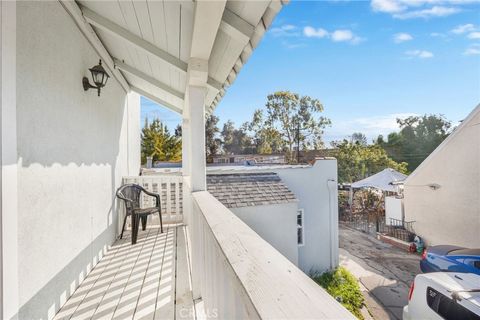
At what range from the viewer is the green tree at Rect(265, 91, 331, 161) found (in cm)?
1725

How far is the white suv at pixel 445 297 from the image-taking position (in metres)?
3.13

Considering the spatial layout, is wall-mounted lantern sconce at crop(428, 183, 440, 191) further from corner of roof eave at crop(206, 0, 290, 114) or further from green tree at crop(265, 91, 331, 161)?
corner of roof eave at crop(206, 0, 290, 114)

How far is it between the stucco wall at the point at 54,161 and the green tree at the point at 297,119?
598 inches

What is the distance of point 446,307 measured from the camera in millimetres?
3338

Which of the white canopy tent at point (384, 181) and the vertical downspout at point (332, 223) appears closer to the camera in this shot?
the vertical downspout at point (332, 223)

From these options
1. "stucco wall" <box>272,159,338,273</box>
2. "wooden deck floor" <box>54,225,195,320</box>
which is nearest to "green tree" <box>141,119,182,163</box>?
"stucco wall" <box>272,159,338,273</box>

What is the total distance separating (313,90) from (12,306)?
18.7m

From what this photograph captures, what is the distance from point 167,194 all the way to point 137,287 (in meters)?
2.61

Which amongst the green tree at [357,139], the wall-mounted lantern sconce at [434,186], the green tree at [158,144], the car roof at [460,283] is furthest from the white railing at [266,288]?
the green tree at [357,139]

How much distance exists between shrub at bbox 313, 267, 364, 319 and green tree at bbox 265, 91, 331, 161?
10.9 meters

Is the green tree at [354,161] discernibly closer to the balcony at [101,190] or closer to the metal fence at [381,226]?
the metal fence at [381,226]

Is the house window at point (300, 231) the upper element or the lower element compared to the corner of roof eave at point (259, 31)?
lower

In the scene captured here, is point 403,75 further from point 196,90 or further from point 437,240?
point 196,90

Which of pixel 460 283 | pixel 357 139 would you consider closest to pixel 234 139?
pixel 357 139
